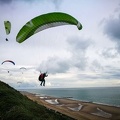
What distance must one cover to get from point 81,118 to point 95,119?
7.72ft

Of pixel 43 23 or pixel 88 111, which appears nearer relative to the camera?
pixel 43 23

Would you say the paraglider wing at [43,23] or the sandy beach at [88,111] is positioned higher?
the paraglider wing at [43,23]

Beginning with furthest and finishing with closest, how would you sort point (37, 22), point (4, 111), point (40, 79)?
point (40, 79) < point (4, 111) < point (37, 22)

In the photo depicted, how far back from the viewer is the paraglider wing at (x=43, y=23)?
52.1ft

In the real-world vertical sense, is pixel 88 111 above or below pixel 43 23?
below

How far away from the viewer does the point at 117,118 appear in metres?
39.3

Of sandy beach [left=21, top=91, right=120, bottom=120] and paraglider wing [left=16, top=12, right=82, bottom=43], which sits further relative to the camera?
sandy beach [left=21, top=91, right=120, bottom=120]

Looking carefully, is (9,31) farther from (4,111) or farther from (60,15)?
(4,111)

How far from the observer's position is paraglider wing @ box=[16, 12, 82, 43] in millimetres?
15894

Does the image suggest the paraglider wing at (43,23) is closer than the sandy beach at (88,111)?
Yes

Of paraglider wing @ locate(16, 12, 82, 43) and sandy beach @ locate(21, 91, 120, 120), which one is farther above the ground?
paraglider wing @ locate(16, 12, 82, 43)

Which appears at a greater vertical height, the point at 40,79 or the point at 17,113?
the point at 40,79

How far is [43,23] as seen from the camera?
15922 millimetres

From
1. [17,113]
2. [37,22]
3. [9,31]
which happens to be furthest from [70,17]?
[17,113]
